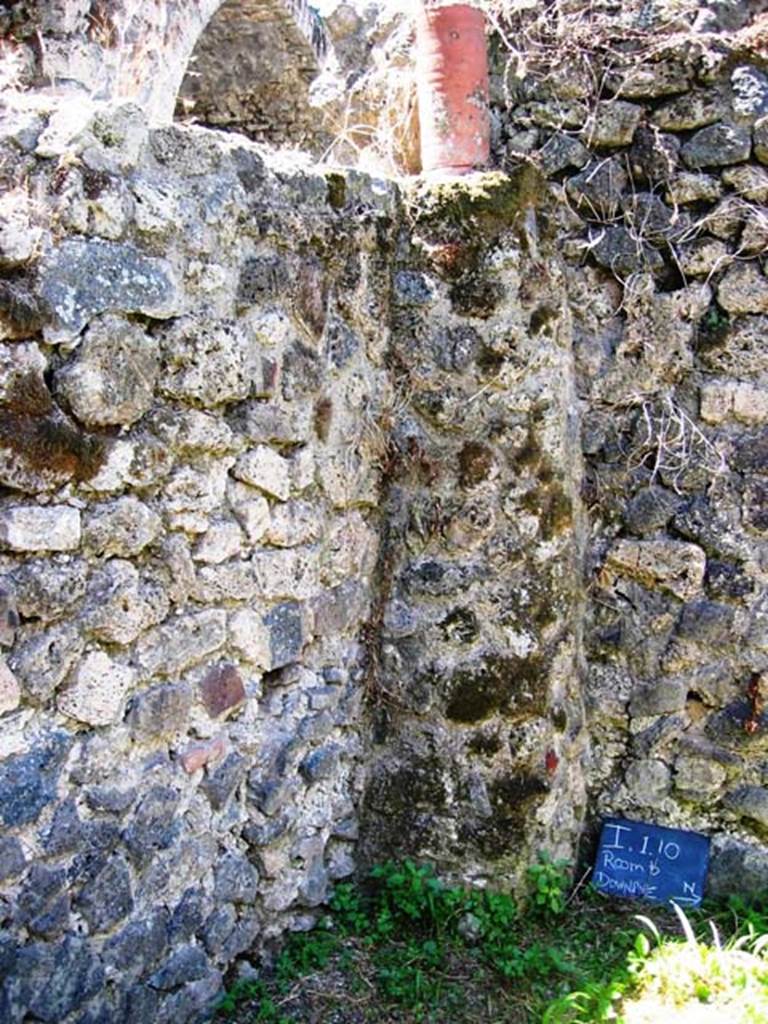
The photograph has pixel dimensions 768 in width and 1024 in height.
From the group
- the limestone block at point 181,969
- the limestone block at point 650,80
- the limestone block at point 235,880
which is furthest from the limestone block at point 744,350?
the limestone block at point 181,969

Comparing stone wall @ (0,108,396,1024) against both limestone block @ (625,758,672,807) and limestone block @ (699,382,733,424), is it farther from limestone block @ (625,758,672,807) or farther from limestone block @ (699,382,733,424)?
limestone block @ (699,382,733,424)

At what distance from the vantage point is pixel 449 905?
321 centimetres

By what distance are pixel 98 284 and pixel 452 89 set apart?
151cm

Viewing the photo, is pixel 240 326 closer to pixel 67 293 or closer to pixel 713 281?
pixel 67 293

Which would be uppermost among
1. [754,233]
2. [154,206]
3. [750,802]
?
[754,233]

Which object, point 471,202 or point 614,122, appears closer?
point 471,202

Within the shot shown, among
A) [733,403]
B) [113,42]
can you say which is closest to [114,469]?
[733,403]

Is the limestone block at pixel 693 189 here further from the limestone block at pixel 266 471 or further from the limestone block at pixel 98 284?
the limestone block at pixel 98 284

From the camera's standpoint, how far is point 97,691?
2.34 m

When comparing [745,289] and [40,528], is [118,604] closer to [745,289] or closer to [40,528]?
[40,528]

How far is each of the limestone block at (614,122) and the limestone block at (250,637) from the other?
1.87 meters

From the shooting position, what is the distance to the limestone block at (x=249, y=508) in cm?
273

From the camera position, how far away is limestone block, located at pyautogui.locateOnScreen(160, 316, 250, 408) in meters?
2.49

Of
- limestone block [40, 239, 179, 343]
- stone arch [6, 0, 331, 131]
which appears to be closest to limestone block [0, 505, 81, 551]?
limestone block [40, 239, 179, 343]
